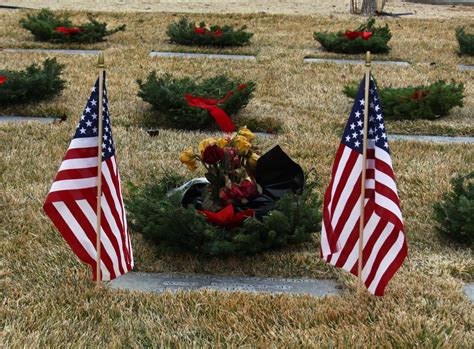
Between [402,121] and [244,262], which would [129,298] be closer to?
[244,262]

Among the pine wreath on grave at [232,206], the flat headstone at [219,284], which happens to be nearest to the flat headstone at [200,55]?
the pine wreath on grave at [232,206]

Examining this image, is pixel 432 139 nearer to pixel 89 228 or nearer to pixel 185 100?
pixel 185 100

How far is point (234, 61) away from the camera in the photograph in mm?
9828

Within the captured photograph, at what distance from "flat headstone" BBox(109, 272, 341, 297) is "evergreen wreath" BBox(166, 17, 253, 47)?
23.8 ft

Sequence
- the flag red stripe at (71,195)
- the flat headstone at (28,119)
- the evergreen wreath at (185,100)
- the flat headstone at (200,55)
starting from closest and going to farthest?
the flag red stripe at (71,195)
the evergreen wreath at (185,100)
the flat headstone at (28,119)
the flat headstone at (200,55)

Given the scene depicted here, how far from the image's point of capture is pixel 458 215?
169 inches

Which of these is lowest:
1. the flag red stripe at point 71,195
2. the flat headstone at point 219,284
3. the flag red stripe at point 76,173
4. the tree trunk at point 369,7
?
the tree trunk at point 369,7

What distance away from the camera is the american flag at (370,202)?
11.2 feet

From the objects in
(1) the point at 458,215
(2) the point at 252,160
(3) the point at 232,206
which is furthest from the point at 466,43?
(3) the point at 232,206

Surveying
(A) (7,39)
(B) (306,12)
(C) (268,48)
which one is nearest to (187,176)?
(C) (268,48)

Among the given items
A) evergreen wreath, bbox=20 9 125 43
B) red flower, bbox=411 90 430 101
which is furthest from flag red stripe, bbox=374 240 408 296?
evergreen wreath, bbox=20 9 125 43

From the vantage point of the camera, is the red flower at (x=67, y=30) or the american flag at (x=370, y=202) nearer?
the american flag at (x=370, y=202)

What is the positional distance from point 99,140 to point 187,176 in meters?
1.91

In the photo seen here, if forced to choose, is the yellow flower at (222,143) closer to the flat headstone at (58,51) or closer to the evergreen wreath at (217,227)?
the evergreen wreath at (217,227)
